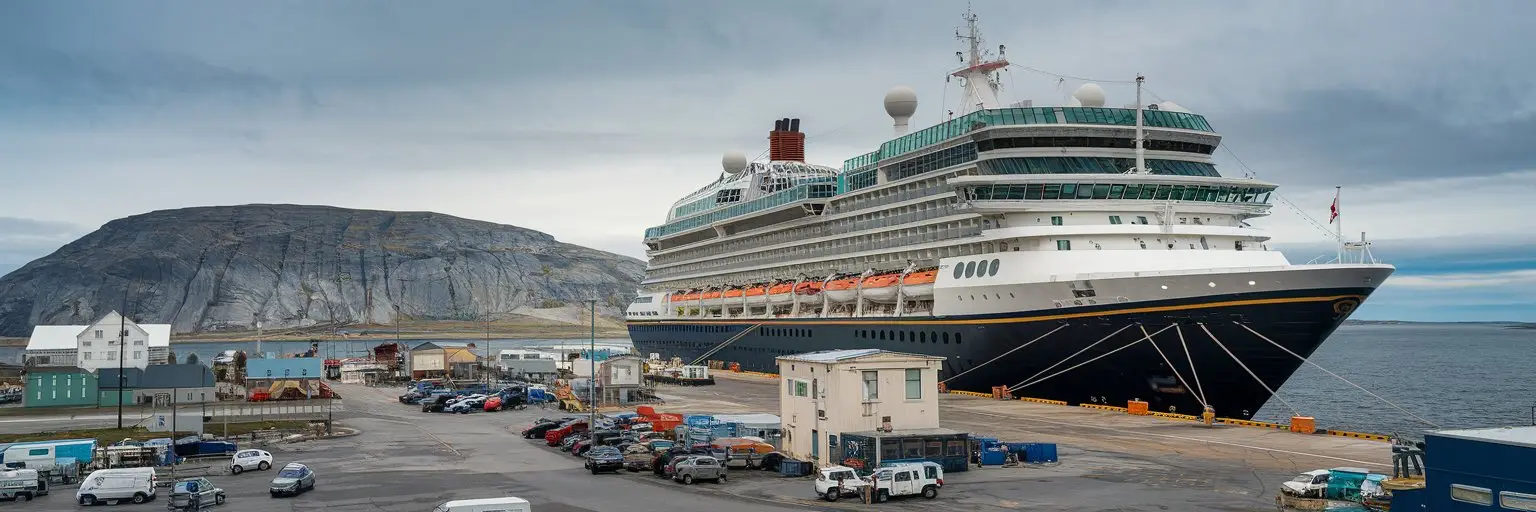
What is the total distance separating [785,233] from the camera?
7700 cm

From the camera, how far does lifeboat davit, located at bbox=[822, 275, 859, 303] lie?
6338cm

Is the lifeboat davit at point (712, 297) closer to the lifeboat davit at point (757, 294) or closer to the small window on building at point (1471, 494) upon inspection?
the lifeboat davit at point (757, 294)

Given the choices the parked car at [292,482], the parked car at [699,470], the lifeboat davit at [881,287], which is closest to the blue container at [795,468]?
the parked car at [699,470]

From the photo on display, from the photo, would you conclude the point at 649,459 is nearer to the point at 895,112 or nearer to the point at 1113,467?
the point at 1113,467

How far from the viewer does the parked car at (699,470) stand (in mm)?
31469

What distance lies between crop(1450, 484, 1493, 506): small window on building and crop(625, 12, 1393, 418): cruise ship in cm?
2137

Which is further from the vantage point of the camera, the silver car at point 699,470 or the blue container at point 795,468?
the blue container at point 795,468

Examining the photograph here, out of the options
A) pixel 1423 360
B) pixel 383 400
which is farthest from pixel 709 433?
pixel 1423 360

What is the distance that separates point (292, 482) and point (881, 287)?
35.5m

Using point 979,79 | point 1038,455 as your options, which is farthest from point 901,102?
point 1038,455

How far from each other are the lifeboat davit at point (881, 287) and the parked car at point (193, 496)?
3702cm

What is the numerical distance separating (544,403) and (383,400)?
15.0m

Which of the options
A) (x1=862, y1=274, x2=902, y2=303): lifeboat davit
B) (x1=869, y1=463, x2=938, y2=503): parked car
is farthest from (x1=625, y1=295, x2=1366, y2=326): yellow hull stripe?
(x1=869, y1=463, x2=938, y2=503): parked car

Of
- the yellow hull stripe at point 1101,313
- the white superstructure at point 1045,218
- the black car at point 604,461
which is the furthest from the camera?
the white superstructure at point 1045,218
